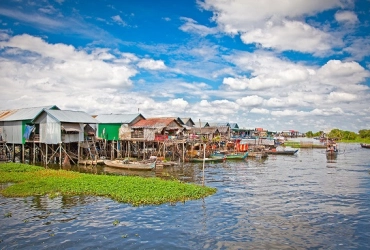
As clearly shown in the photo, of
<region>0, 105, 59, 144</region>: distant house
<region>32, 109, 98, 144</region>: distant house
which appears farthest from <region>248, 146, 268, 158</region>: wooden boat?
<region>0, 105, 59, 144</region>: distant house

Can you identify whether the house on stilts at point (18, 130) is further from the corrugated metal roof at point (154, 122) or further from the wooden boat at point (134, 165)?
the corrugated metal roof at point (154, 122)

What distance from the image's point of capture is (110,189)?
818 inches

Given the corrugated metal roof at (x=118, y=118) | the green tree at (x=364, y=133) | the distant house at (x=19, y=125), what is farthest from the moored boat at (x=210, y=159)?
the green tree at (x=364, y=133)

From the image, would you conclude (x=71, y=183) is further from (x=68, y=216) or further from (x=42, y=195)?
(x=68, y=216)

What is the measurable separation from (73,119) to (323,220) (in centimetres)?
3044

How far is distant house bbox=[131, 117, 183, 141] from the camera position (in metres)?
43.7

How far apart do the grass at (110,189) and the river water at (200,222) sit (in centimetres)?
74

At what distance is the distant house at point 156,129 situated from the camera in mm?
43719

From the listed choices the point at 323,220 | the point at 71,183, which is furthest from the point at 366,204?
the point at 71,183

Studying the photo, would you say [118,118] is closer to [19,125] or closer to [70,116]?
[70,116]

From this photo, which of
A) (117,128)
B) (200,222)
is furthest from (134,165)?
(200,222)

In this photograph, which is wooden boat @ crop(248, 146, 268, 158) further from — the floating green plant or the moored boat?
the floating green plant

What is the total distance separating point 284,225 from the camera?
1576 cm

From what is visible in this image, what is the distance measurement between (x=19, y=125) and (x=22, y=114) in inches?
66.1
